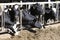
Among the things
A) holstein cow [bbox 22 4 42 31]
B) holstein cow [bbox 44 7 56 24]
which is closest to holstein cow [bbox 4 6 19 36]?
holstein cow [bbox 22 4 42 31]

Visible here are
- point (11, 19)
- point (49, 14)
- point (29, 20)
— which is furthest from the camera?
point (49, 14)

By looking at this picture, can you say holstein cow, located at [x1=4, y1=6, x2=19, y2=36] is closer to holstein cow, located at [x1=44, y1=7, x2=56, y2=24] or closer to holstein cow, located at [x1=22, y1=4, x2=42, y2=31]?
holstein cow, located at [x1=22, y1=4, x2=42, y2=31]

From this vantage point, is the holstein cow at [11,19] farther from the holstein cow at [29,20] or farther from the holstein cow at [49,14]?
the holstein cow at [49,14]

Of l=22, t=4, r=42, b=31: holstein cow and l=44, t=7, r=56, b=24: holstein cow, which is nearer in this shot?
l=22, t=4, r=42, b=31: holstein cow

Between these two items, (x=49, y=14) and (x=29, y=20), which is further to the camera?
(x=49, y=14)

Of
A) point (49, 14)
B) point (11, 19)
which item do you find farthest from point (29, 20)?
point (49, 14)

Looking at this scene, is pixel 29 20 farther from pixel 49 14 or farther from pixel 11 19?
pixel 49 14

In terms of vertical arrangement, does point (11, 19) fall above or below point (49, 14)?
above

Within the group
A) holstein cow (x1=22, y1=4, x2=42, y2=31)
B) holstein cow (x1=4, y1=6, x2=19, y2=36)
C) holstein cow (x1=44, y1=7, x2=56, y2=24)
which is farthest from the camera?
holstein cow (x1=44, y1=7, x2=56, y2=24)

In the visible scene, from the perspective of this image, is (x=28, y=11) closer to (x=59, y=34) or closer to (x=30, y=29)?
(x=30, y=29)

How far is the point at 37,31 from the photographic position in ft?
39.3

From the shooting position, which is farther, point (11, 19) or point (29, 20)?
point (29, 20)

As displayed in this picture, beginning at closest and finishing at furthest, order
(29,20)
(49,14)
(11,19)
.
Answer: (11,19) → (29,20) → (49,14)

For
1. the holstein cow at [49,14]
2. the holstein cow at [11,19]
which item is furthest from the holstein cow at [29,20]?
the holstein cow at [49,14]
